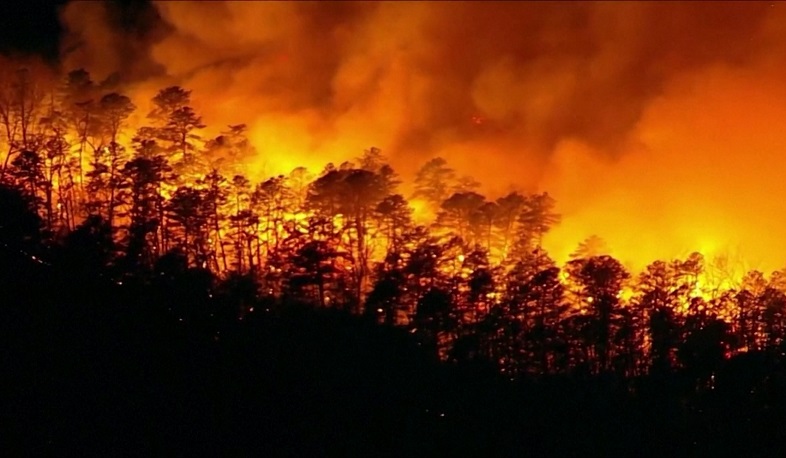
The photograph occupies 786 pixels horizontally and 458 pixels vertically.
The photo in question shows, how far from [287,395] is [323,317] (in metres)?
3.49

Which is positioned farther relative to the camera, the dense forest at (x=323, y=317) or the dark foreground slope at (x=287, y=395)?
the dense forest at (x=323, y=317)

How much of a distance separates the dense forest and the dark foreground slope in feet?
0.17

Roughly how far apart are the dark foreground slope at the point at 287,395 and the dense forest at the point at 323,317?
5cm

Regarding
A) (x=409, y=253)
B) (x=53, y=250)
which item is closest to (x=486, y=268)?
(x=409, y=253)

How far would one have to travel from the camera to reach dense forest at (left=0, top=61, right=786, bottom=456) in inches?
651

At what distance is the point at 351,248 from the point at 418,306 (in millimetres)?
3740

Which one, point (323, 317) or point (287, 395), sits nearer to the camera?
point (287, 395)

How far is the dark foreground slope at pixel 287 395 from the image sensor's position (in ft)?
51.0

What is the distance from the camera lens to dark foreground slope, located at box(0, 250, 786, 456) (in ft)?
51.0

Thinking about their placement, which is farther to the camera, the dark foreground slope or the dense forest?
the dense forest

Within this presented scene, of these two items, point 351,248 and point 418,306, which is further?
point 351,248

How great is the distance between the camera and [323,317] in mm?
20703

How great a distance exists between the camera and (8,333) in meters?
16.8

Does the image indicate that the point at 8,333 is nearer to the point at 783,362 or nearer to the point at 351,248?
the point at 351,248
